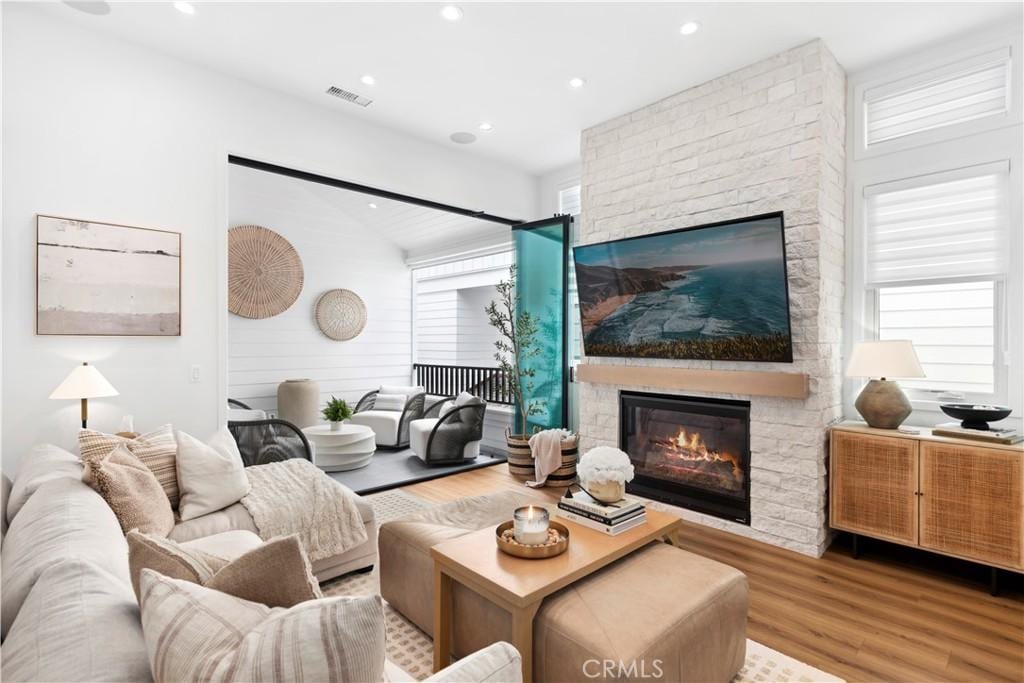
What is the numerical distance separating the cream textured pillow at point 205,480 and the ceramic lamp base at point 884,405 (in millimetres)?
3425

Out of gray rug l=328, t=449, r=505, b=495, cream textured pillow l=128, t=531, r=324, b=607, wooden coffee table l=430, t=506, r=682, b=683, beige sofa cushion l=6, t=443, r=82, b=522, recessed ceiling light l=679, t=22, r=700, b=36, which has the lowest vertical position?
gray rug l=328, t=449, r=505, b=495

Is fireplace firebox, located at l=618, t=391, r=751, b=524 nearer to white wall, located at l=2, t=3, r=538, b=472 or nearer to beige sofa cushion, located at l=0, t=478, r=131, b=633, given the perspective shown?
white wall, located at l=2, t=3, r=538, b=472

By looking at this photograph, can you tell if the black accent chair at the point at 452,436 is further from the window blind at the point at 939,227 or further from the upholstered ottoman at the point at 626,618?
the window blind at the point at 939,227

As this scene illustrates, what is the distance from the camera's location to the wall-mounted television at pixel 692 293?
9.53ft

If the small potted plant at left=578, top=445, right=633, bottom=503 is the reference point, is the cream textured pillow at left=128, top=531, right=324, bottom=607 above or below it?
above

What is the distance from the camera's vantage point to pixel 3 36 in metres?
2.55

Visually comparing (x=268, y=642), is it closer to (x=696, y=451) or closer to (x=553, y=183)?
(x=696, y=451)

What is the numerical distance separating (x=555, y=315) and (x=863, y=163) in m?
2.62

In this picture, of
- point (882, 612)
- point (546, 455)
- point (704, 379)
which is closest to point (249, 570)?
point (882, 612)

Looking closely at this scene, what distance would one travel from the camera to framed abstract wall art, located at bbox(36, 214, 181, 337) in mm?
2652

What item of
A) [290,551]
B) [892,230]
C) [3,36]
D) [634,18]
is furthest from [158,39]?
[892,230]

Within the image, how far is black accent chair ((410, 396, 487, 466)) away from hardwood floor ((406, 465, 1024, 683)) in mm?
2466

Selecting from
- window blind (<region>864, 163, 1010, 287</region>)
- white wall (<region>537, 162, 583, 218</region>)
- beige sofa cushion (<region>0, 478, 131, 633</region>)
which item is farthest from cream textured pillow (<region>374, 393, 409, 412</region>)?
window blind (<region>864, 163, 1010, 287</region>)

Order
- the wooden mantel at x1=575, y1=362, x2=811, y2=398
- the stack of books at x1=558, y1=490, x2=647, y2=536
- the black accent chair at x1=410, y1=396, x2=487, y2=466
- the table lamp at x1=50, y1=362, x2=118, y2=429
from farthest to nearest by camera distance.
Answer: the black accent chair at x1=410, y1=396, x2=487, y2=466 < the wooden mantel at x1=575, y1=362, x2=811, y2=398 < the table lamp at x1=50, y1=362, x2=118, y2=429 < the stack of books at x1=558, y1=490, x2=647, y2=536
